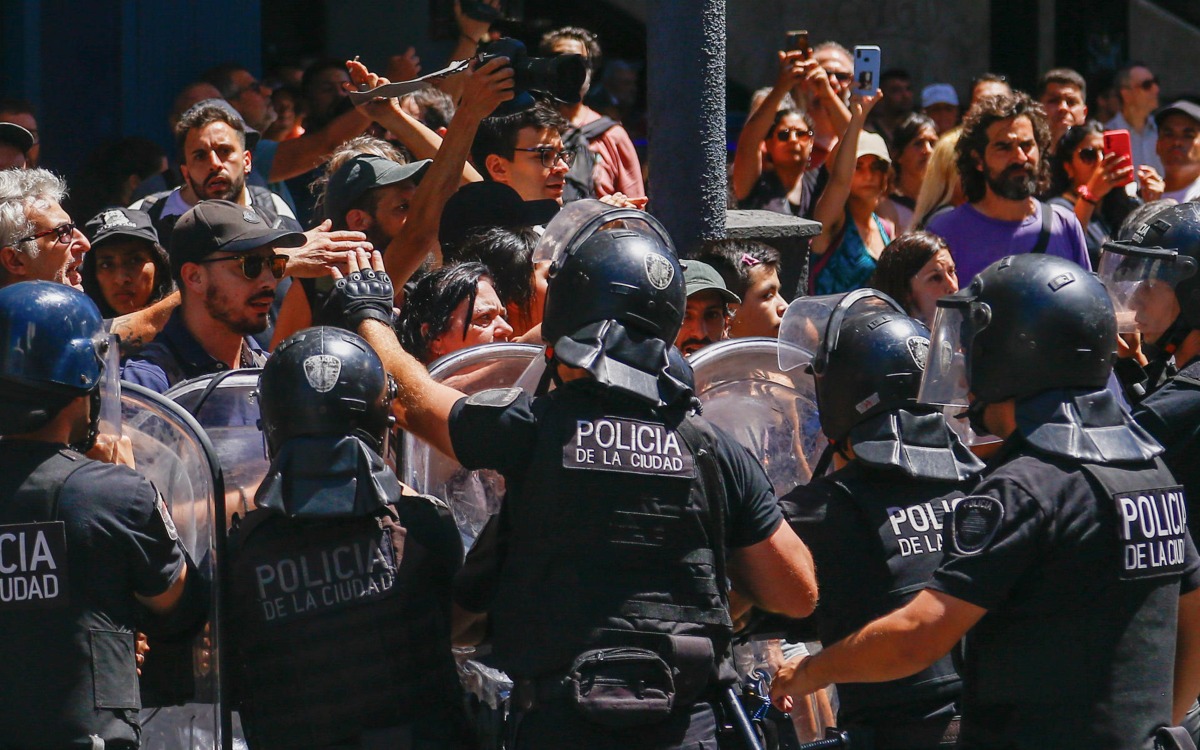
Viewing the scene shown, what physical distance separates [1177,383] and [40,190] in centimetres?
307

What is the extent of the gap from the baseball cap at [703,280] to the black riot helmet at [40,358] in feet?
6.68

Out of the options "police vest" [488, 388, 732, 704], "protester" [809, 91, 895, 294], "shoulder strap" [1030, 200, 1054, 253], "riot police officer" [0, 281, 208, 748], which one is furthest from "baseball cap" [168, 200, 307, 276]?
"shoulder strap" [1030, 200, 1054, 253]

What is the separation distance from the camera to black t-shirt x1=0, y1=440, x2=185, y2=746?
300 cm

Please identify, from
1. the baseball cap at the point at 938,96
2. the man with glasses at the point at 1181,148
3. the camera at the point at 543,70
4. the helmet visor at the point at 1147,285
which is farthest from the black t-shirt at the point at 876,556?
the baseball cap at the point at 938,96

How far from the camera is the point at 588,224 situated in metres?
3.38

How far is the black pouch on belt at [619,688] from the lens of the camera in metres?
3.01

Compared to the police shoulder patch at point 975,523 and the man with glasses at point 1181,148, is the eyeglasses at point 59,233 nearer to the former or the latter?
the police shoulder patch at point 975,523

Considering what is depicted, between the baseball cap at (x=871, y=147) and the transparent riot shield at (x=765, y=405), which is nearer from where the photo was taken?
the transparent riot shield at (x=765, y=405)

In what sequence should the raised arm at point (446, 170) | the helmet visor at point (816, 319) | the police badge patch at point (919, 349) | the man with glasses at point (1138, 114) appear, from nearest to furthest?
1. the police badge patch at point (919, 349)
2. the helmet visor at point (816, 319)
3. the raised arm at point (446, 170)
4. the man with glasses at point (1138, 114)

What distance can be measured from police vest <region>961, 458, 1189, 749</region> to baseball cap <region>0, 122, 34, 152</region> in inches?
168

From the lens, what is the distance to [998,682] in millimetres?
2996

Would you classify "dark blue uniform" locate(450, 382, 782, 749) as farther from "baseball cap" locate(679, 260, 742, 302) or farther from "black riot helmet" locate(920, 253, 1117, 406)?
"baseball cap" locate(679, 260, 742, 302)

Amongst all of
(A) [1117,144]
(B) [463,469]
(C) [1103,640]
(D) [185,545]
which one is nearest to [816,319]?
(B) [463,469]

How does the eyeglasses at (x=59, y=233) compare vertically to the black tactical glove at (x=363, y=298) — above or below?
above
